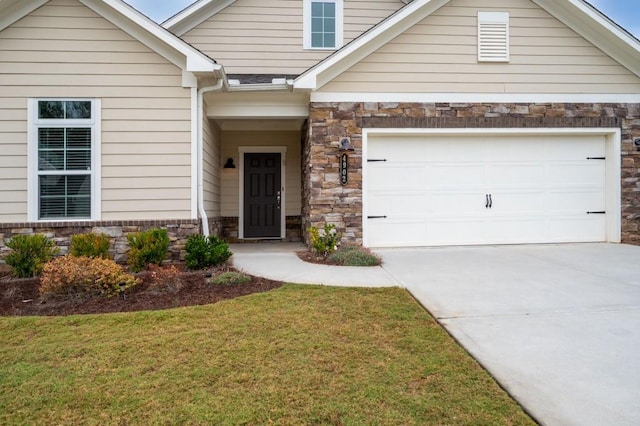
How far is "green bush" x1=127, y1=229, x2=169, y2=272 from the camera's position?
5770 millimetres

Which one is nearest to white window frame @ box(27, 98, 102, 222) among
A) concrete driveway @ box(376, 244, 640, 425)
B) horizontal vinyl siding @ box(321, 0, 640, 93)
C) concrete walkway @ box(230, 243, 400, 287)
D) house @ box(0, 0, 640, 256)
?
house @ box(0, 0, 640, 256)

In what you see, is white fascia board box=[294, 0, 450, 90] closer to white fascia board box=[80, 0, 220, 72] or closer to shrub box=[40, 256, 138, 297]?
white fascia board box=[80, 0, 220, 72]

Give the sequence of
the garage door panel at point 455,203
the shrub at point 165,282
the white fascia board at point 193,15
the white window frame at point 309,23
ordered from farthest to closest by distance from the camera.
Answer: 1. the white window frame at point 309,23
2. the white fascia board at point 193,15
3. the garage door panel at point 455,203
4. the shrub at point 165,282

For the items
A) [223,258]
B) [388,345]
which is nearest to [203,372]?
[388,345]

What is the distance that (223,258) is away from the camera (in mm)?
6020

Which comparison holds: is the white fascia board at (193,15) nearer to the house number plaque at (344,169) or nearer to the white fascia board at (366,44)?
the white fascia board at (366,44)

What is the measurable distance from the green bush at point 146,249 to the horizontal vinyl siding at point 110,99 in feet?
2.09

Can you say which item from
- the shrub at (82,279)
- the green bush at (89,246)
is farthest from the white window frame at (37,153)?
the shrub at (82,279)

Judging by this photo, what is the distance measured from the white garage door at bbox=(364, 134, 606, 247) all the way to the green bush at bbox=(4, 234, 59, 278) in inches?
207

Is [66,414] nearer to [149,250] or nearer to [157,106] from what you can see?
[149,250]

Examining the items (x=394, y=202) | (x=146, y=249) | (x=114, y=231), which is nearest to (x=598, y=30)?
(x=394, y=202)

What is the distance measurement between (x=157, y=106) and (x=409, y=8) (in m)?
4.72

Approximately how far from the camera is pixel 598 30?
24.8 feet

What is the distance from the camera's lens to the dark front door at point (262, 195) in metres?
10.0
